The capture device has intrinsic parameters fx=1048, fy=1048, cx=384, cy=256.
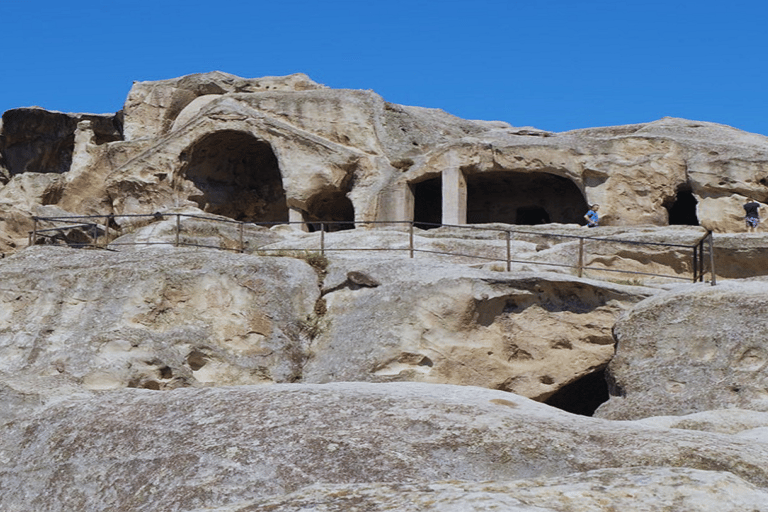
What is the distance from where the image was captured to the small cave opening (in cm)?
1712

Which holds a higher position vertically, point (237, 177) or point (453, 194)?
point (237, 177)

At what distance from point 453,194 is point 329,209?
3.97 meters

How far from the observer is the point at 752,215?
2236 cm

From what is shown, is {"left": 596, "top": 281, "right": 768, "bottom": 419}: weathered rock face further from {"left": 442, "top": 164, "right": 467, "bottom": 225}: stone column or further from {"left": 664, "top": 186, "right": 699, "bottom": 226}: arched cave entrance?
{"left": 664, "top": 186, "right": 699, "bottom": 226}: arched cave entrance

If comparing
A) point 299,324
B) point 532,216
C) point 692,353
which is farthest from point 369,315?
point 532,216

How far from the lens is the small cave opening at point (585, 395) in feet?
56.2

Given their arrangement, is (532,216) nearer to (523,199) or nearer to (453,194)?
(523,199)

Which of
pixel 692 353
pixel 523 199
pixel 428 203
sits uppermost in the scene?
pixel 523 199

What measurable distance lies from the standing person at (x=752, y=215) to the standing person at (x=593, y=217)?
3.20 meters

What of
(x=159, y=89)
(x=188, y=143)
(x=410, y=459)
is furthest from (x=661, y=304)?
(x=159, y=89)

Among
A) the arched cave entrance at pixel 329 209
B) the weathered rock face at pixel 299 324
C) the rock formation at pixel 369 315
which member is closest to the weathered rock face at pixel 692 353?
the rock formation at pixel 369 315

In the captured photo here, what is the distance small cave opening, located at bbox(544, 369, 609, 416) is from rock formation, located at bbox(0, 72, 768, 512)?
0.05 metres

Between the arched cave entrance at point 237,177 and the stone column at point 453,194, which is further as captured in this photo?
the arched cave entrance at point 237,177

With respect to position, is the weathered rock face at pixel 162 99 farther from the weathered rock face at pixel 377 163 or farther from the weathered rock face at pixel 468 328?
the weathered rock face at pixel 468 328
